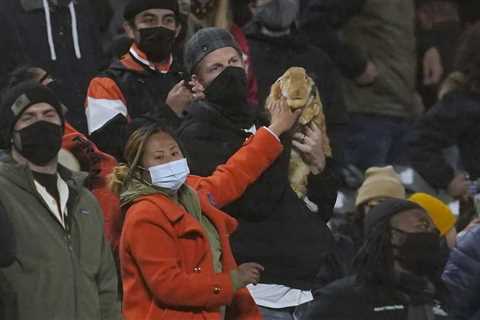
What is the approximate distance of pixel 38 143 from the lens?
304 inches

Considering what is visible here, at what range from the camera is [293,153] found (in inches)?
354

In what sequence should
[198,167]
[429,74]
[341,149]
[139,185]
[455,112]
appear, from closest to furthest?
[139,185] < [198,167] < [341,149] < [455,112] < [429,74]

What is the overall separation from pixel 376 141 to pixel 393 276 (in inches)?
132

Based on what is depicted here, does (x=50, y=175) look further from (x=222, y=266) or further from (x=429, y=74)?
(x=429, y=74)

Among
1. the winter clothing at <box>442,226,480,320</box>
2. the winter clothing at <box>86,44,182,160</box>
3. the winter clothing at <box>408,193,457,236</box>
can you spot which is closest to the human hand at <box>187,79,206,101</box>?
the winter clothing at <box>86,44,182,160</box>

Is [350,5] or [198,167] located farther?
[350,5]

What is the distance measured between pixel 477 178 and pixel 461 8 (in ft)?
8.97

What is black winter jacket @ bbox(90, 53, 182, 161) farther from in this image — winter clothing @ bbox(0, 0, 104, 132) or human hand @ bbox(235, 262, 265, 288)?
human hand @ bbox(235, 262, 265, 288)

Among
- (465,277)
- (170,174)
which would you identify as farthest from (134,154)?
(465,277)

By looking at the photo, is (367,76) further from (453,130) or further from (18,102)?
(18,102)

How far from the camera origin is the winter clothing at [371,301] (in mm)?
8945

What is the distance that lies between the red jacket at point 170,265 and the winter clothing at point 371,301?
0.82m

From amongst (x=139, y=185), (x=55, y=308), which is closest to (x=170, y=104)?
(x=139, y=185)

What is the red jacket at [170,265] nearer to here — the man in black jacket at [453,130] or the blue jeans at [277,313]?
the blue jeans at [277,313]
